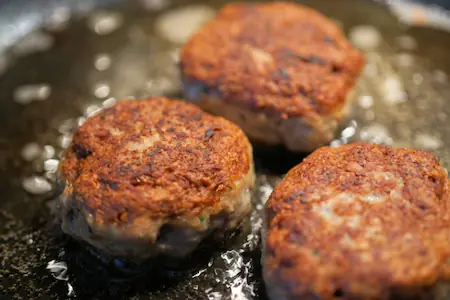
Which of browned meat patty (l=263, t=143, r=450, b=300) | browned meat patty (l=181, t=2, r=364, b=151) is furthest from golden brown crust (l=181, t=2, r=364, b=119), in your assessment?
browned meat patty (l=263, t=143, r=450, b=300)

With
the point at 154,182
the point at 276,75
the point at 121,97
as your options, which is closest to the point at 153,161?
the point at 154,182

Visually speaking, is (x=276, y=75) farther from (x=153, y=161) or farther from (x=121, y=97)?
(x=121, y=97)

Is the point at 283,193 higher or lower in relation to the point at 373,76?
higher

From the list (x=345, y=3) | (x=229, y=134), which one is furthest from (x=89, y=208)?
(x=345, y=3)

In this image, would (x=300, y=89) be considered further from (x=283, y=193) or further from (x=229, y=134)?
(x=283, y=193)

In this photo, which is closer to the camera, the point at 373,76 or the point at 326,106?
the point at 326,106

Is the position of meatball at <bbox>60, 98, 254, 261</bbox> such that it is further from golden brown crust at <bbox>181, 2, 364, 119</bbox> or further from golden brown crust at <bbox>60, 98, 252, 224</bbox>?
golden brown crust at <bbox>181, 2, 364, 119</bbox>
